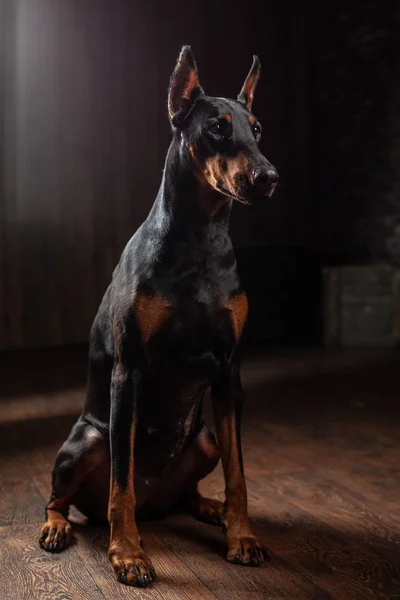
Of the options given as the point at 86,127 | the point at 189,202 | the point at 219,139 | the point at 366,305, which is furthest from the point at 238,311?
the point at 86,127

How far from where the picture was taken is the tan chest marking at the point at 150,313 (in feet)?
6.20

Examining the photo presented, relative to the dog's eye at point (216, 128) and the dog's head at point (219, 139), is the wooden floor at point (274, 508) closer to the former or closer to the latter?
the dog's head at point (219, 139)

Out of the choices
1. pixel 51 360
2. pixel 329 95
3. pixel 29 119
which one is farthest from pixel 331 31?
pixel 51 360

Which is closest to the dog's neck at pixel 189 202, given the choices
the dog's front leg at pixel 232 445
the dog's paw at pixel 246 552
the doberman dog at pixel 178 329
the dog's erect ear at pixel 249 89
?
the doberman dog at pixel 178 329

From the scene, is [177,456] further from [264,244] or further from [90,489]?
[264,244]

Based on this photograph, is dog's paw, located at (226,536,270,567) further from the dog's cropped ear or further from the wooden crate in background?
the wooden crate in background

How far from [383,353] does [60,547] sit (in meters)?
4.11

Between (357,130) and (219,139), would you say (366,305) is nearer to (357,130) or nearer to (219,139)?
(357,130)

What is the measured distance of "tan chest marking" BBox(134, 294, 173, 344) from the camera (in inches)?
74.4

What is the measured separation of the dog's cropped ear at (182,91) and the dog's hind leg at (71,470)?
0.87 m

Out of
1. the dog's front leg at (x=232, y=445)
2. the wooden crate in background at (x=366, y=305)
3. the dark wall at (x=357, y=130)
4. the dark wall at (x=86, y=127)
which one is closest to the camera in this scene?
the dog's front leg at (x=232, y=445)

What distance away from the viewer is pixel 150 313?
1.89 meters

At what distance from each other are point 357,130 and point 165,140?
1.68m

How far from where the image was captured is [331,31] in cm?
695
